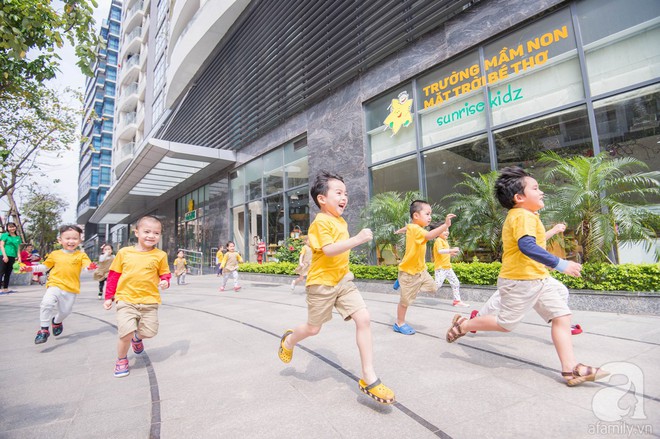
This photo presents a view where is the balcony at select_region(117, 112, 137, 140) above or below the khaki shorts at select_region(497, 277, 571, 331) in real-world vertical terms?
above

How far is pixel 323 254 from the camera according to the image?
276 cm

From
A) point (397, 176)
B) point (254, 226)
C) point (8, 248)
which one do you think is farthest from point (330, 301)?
point (254, 226)

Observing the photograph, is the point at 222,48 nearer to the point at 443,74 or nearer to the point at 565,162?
the point at 443,74

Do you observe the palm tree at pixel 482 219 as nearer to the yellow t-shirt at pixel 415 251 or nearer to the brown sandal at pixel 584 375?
the yellow t-shirt at pixel 415 251

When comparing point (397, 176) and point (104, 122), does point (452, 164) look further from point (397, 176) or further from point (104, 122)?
point (104, 122)

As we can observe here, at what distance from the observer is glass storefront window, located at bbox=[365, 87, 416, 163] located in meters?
10.2

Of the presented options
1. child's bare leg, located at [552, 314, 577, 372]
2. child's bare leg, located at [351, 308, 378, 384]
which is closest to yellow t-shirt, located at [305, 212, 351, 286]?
child's bare leg, located at [351, 308, 378, 384]

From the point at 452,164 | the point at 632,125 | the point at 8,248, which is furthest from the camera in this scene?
the point at 8,248

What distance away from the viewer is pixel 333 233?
8.71ft

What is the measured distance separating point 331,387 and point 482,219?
5676 mm

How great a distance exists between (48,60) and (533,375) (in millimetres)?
9801

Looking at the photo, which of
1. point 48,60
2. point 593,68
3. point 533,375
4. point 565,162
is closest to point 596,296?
point 565,162

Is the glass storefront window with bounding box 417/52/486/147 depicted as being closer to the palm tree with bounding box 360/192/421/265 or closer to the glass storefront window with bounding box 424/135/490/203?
the glass storefront window with bounding box 424/135/490/203

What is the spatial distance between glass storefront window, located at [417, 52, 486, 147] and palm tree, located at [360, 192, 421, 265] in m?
1.99
